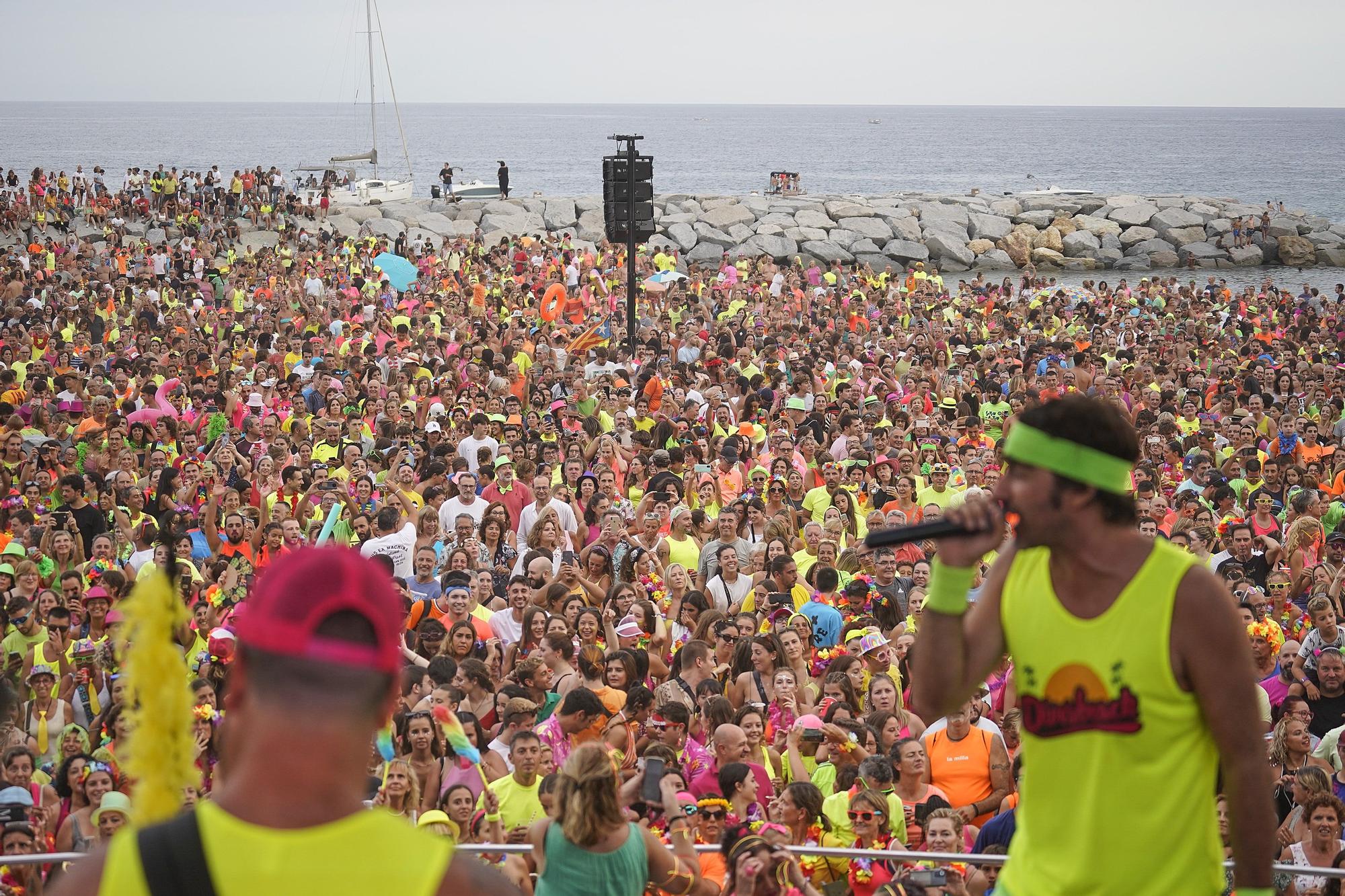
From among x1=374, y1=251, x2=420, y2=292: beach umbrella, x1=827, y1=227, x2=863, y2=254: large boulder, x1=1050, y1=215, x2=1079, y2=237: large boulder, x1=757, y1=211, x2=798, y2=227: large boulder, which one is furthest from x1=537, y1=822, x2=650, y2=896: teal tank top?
x1=1050, y1=215, x2=1079, y2=237: large boulder

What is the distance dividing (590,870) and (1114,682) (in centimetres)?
204

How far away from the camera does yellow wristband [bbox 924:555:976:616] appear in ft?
7.95

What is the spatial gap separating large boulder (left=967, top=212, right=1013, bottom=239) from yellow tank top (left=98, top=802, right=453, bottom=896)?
157 ft

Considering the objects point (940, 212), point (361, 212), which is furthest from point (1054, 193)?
point (361, 212)

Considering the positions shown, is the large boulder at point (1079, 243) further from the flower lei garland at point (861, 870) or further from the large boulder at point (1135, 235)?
the flower lei garland at point (861, 870)

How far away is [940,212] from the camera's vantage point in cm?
4900

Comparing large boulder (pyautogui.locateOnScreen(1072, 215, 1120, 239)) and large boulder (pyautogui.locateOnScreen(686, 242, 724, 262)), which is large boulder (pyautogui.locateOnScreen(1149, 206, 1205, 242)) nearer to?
large boulder (pyautogui.locateOnScreen(1072, 215, 1120, 239))

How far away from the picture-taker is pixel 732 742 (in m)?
6.28

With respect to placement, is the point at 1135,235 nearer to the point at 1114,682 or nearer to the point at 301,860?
the point at 1114,682

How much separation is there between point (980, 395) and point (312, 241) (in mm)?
21505

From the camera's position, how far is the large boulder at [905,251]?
4381cm

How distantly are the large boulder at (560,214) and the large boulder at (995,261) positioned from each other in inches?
545

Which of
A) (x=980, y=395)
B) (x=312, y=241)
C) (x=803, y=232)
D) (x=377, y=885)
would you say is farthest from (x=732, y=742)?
(x=803, y=232)

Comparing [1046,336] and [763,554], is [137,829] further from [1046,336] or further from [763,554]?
[1046,336]
